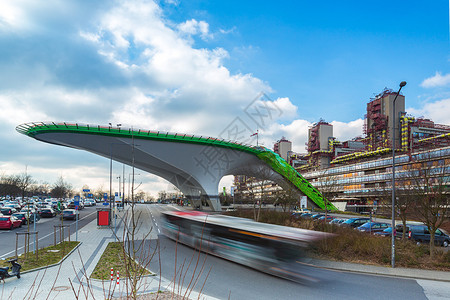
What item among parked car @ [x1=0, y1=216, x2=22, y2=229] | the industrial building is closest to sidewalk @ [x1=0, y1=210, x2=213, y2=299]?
parked car @ [x1=0, y1=216, x2=22, y2=229]

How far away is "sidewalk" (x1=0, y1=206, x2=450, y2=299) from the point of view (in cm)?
988

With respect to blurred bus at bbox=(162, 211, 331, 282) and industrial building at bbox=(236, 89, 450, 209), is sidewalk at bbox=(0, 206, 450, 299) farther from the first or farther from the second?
industrial building at bbox=(236, 89, 450, 209)

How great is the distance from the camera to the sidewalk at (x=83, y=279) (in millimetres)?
9883

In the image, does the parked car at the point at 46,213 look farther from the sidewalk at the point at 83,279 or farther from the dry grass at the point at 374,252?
the dry grass at the point at 374,252

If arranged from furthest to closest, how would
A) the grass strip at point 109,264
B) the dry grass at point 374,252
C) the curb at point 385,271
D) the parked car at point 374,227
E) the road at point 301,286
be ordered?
1. the parked car at point 374,227
2. the dry grass at point 374,252
3. the curb at point 385,271
4. the grass strip at point 109,264
5. the road at point 301,286

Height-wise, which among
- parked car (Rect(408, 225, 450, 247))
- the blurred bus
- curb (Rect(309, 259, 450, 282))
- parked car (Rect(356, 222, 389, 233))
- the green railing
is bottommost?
parked car (Rect(356, 222, 389, 233))

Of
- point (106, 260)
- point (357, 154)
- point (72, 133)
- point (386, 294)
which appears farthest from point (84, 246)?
point (357, 154)

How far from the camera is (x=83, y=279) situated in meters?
11.7

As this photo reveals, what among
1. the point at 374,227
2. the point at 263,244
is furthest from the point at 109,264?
the point at 374,227

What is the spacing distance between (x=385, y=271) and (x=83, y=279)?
1286 centimetres

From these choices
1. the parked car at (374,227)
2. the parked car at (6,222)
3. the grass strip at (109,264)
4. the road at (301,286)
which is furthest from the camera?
the parked car at (374,227)

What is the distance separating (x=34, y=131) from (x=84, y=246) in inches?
1324

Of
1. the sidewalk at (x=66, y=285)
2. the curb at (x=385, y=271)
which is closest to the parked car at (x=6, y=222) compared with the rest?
the sidewalk at (x=66, y=285)

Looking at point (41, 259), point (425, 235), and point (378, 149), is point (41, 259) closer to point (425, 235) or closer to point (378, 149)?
point (425, 235)
